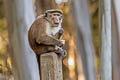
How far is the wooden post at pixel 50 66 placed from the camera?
236 centimetres

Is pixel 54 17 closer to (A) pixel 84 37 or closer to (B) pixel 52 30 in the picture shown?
(B) pixel 52 30

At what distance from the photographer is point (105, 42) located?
309cm

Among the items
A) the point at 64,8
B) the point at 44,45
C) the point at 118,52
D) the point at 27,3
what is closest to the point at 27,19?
the point at 27,3

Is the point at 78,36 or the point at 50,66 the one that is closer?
the point at 50,66

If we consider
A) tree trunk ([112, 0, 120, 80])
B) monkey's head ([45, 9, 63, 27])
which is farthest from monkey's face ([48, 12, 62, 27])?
tree trunk ([112, 0, 120, 80])

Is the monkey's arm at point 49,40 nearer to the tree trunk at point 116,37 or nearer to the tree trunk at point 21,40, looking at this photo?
the tree trunk at point 21,40

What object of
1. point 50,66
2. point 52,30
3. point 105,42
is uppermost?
point 52,30

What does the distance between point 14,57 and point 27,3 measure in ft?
2.61

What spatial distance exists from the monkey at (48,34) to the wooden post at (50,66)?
0.07 m

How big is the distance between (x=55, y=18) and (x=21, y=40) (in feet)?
6.34

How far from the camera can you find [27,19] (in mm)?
4387

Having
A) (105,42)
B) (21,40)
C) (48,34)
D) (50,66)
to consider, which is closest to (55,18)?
(48,34)

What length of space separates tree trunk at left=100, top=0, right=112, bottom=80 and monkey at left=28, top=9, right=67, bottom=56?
0.67 m

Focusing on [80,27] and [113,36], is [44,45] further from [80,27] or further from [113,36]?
[80,27]
